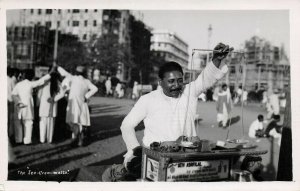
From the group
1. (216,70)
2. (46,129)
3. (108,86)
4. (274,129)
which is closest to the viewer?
(216,70)

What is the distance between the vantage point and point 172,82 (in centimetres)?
348

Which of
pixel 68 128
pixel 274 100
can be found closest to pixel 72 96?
pixel 68 128

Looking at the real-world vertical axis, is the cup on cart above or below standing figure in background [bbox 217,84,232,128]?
below

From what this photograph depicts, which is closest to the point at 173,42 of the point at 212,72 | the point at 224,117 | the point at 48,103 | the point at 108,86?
the point at 212,72

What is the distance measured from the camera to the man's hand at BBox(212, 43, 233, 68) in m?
3.34

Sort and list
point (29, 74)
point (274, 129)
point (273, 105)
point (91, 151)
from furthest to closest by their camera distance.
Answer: point (273, 105) < point (274, 129) < point (29, 74) < point (91, 151)

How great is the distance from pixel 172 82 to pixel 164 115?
0.99 feet

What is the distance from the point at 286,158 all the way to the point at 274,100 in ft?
9.24

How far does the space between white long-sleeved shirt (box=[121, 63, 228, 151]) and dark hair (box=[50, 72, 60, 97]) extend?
289 cm

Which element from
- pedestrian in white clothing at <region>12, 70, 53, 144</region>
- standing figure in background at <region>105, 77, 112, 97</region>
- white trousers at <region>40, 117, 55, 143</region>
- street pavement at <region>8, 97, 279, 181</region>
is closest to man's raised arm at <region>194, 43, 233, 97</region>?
street pavement at <region>8, 97, 279, 181</region>

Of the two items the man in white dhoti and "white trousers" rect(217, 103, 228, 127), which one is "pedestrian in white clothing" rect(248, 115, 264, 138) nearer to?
"white trousers" rect(217, 103, 228, 127)

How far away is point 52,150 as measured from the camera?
5598mm

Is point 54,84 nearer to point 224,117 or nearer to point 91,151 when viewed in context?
point 91,151

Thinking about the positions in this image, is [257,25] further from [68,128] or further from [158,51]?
[68,128]
